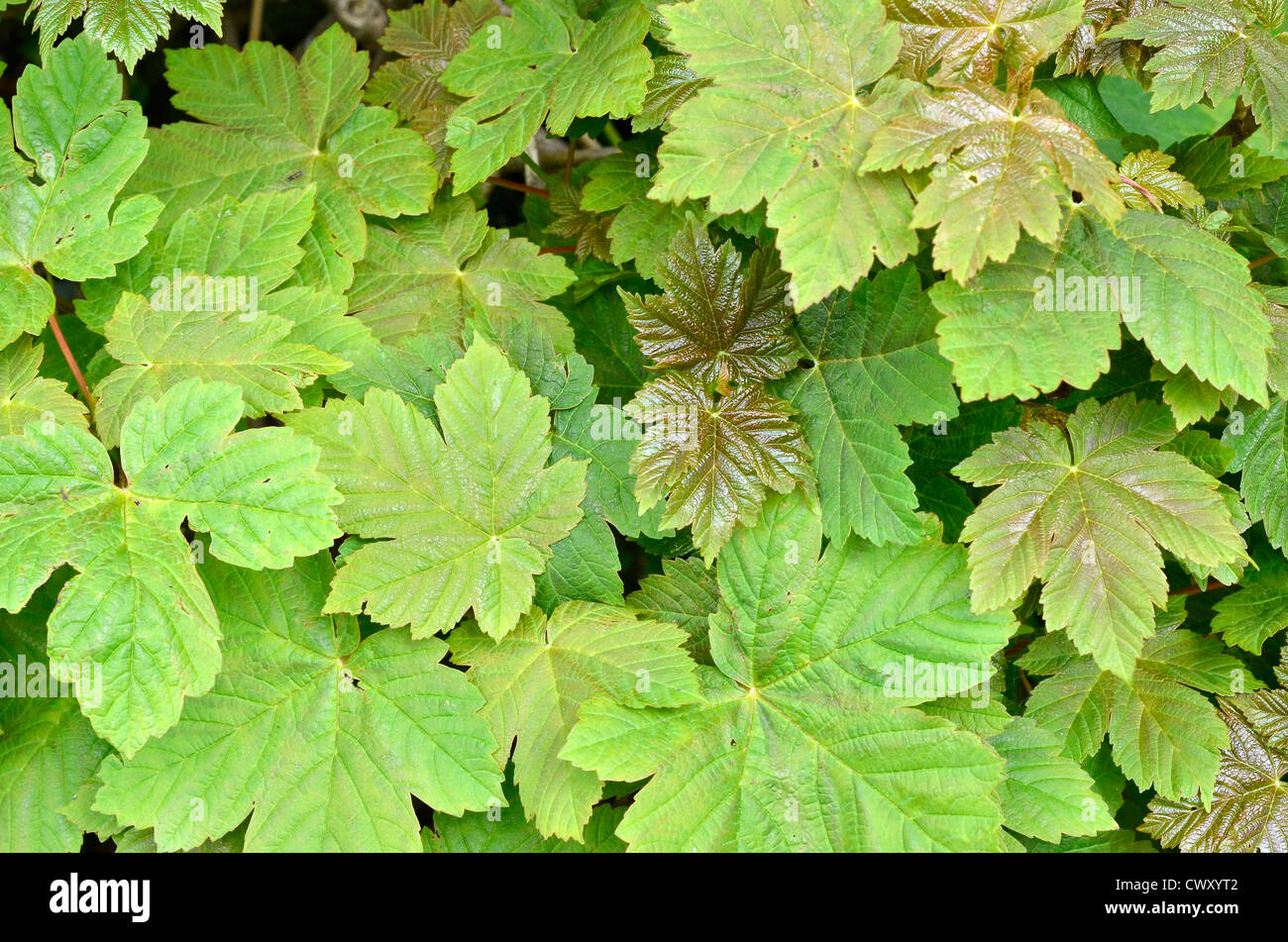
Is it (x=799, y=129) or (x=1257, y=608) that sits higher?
(x=799, y=129)

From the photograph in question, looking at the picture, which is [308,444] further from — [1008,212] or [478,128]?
[1008,212]

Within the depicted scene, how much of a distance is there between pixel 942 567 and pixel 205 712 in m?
Answer: 1.46

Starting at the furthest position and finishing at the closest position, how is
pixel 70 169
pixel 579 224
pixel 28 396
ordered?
pixel 579 224, pixel 70 169, pixel 28 396

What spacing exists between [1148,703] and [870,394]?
0.91 metres

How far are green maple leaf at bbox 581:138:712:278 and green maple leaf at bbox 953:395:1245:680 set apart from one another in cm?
85

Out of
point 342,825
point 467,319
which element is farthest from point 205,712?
point 467,319

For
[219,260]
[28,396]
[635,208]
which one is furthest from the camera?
[635,208]

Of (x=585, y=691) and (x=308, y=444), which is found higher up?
(x=308, y=444)

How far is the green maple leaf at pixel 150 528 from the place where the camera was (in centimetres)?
163

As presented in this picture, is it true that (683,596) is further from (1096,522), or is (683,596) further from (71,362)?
(71,362)

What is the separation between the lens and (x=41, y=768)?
1916 millimetres

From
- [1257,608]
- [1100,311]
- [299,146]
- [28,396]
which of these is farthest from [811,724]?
[299,146]

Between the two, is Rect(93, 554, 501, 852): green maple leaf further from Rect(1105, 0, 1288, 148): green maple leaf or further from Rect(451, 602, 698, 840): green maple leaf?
Rect(1105, 0, 1288, 148): green maple leaf

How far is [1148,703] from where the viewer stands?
2041 millimetres
